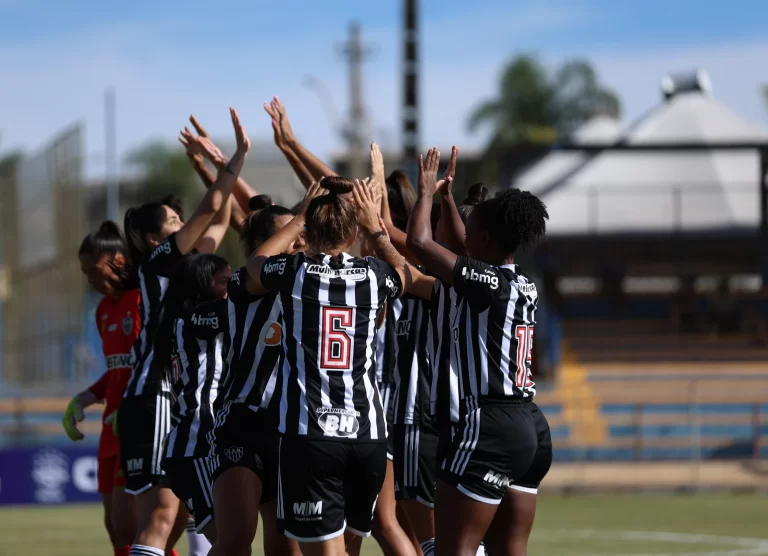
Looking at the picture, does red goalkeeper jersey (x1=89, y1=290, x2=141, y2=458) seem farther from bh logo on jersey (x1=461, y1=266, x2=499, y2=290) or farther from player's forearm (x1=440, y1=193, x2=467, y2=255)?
bh logo on jersey (x1=461, y1=266, x2=499, y2=290)

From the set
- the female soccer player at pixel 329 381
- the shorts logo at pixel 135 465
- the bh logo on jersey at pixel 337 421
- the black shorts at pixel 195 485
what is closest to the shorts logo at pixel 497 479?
the female soccer player at pixel 329 381

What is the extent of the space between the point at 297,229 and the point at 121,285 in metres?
1.96

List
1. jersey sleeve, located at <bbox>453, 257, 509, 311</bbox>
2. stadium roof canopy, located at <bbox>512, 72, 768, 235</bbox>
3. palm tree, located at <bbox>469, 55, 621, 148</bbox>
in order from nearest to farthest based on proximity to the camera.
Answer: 1. jersey sleeve, located at <bbox>453, 257, 509, 311</bbox>
2. stadium roof canopy, located at <bbox>512, 72, 768, 235</bbox>
3. palm tree, located at <bbox>469, 55, 621, 148</bbox>

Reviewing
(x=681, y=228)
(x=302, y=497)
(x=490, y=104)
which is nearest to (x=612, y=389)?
(x=681, y=228)

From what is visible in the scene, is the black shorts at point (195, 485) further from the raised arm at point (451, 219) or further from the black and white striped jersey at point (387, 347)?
the raised arm at point (451, 219)

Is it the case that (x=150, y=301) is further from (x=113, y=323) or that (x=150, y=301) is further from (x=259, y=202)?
(x=259, y=202)

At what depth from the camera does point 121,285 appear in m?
7.04

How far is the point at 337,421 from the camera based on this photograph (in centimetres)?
503

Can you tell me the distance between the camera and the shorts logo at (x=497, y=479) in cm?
525

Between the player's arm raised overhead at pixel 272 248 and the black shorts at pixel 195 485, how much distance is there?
966 mm

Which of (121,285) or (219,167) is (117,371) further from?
(219,167)

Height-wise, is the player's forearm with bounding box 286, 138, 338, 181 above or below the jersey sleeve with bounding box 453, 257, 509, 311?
above

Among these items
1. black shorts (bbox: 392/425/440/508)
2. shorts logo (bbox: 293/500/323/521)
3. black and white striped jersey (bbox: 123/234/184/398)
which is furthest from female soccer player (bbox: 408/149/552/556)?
black and white striped jersey (bbox: 123/234/184/398)

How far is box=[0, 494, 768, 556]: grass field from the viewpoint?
415 inches
